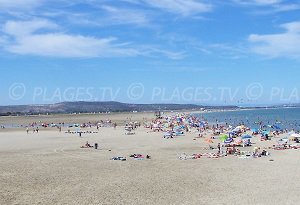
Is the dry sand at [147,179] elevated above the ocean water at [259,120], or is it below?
below

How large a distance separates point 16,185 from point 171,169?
8.61 m

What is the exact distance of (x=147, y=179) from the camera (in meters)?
22.0

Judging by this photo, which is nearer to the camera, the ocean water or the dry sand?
the dry sand

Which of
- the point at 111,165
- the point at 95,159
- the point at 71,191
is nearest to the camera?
the point at 71,191

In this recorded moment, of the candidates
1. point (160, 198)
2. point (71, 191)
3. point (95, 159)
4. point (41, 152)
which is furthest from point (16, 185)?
point (41, 152)

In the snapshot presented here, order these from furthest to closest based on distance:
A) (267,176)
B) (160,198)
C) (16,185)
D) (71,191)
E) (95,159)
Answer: (95,159), (267,176), (16,185), (71,191), (160,198)

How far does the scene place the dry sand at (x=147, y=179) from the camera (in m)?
17.8

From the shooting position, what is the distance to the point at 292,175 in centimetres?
2241

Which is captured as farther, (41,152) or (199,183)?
(41,152)

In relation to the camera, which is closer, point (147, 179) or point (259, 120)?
point (147, 179)

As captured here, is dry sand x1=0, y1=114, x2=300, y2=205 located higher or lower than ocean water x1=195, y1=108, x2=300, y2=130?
lower

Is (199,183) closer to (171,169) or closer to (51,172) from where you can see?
(171,169)

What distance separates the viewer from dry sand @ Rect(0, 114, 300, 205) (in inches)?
702

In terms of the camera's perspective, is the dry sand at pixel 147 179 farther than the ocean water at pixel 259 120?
No
